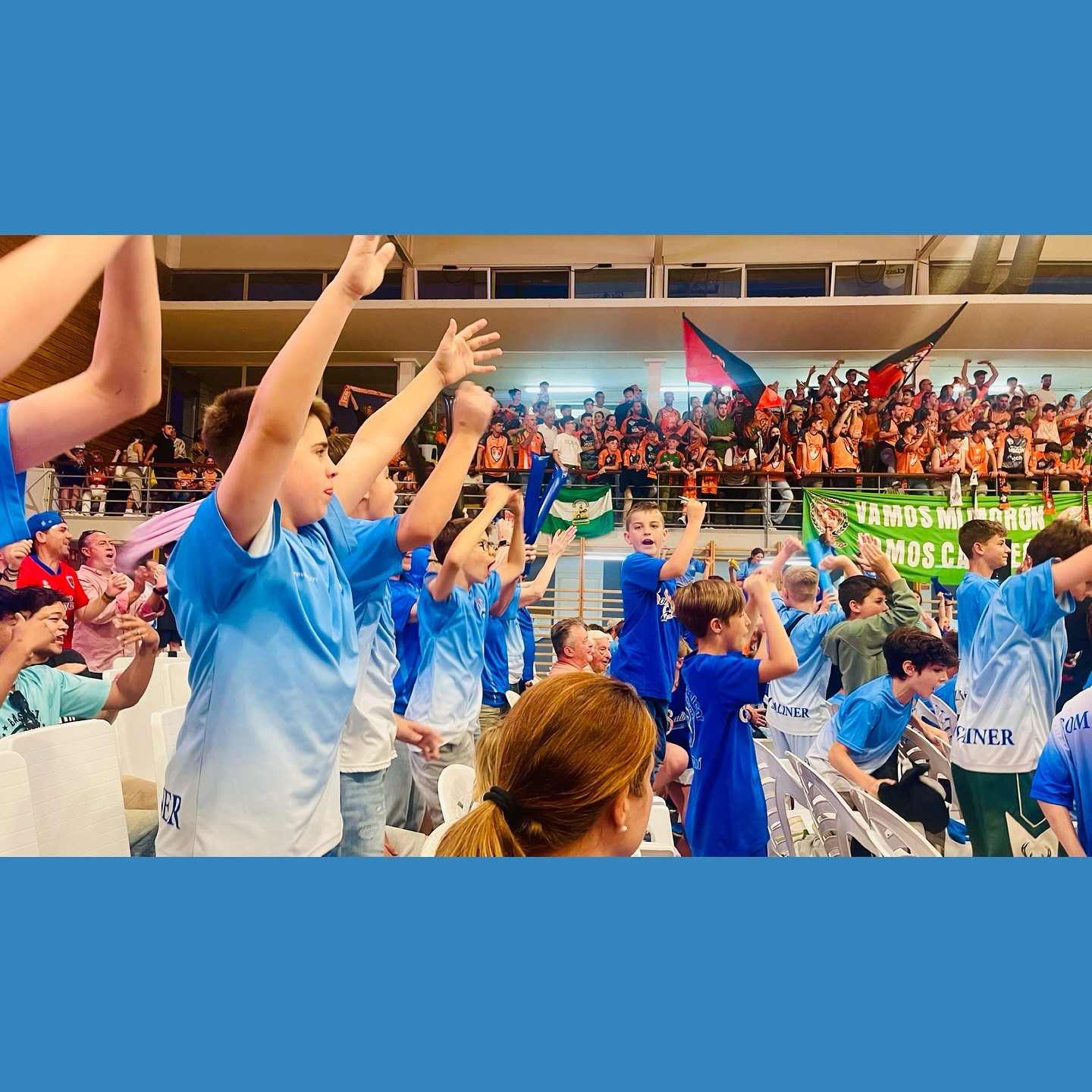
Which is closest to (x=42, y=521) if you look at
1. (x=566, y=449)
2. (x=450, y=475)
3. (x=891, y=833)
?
(x=450, y=475)

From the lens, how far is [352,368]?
3.07 metres

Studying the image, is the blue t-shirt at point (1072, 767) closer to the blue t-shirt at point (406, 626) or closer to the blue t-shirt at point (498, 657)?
the blue t-shirt at point (498, 657)

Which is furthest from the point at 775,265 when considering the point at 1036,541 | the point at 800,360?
the point at 1036,541

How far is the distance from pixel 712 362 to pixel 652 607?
3.00ft

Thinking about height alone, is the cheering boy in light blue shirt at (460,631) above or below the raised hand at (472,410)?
below

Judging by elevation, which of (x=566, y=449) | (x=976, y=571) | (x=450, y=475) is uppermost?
(x=566, y=449)

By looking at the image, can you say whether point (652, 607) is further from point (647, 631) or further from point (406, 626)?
point (406, 626)

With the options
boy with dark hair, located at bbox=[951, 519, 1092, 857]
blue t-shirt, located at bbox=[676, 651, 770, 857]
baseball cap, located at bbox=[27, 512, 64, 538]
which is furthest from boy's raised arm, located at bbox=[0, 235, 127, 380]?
boy with dark hair, located at bbox=[951, 519, 1092, 857]

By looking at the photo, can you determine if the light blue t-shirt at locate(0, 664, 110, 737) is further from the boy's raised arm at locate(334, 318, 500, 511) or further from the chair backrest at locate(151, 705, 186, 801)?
the boy's raised arm at locate(334, 318, 500, 511)

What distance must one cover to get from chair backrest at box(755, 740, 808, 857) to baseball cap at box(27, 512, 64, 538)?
245 cm

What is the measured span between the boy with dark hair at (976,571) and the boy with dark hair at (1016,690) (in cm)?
3

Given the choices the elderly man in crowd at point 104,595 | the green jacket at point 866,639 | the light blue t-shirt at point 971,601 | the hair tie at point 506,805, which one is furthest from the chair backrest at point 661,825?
the elderly man in crowd at point 104,595

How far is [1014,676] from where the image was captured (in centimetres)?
326

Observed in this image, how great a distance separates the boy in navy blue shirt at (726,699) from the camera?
10.5 feet
